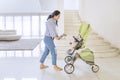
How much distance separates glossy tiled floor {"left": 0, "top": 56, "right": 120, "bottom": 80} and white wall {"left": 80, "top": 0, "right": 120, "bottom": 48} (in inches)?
57.0

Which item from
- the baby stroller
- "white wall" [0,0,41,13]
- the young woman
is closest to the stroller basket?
the baby stroller

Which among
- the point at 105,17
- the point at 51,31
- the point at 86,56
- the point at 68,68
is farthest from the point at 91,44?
the point at 51,31

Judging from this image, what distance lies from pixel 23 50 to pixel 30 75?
2.84m

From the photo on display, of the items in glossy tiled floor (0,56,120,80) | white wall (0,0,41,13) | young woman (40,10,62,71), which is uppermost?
white wall (0,0,41,13)

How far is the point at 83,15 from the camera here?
413 inches

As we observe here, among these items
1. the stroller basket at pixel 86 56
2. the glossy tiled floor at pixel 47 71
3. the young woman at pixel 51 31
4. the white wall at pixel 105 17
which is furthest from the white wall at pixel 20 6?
the stroller basket at pixel 86 56

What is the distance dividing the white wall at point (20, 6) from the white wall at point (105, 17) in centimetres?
307

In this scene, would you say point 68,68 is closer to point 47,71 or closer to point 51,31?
point 47,71

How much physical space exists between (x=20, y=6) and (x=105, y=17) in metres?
5.57

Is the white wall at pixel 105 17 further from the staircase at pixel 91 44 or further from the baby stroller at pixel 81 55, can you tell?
the baby stroller at pixel 81 55

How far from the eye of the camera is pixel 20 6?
12.3m

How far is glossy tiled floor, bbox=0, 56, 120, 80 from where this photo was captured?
474 centimetres

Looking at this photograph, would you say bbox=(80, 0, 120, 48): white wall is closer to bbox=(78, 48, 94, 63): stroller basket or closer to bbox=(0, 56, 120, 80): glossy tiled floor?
bbox=(0, 56, 120, 80): glossy tiled floor

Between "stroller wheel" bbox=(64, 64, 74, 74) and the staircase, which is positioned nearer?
"stroller wheel" bbox=(64, 64, 74, 74)
